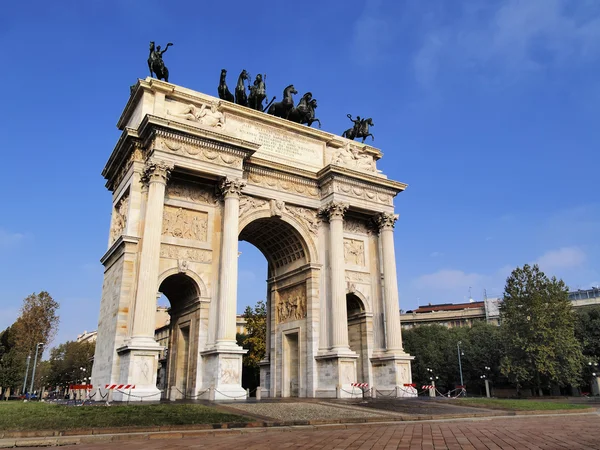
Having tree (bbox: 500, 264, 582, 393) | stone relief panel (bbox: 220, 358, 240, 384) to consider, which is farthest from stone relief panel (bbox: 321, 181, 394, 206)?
tree (bbox: 500, 264, 582, 393)

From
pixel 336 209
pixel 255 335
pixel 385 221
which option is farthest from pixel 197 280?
pixel 255 335

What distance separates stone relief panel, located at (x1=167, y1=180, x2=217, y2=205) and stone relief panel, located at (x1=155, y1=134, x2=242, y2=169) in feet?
6.67

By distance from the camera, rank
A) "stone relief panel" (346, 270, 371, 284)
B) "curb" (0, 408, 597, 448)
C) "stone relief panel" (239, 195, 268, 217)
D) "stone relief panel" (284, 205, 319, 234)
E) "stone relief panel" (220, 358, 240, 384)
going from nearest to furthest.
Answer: "curb" (0, 408, 597, 448)
"stone relief panel" (220, 358, 240, 384)
"stone relief panel" (239, 195, 268, 217)
"stone relief panel" (284, 205, 319, 234)
"stone relief panel" (346, 270, 371, 284)

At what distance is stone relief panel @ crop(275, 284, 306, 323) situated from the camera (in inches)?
1224

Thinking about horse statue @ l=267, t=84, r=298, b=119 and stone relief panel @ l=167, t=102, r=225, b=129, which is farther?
horse statue @ l=267, t=84, r=298, b=119

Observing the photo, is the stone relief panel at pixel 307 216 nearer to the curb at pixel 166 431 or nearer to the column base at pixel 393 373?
the column base at pixel 393 373

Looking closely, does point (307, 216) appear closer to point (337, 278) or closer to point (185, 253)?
point (337, 278)

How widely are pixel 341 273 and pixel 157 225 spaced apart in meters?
11.2

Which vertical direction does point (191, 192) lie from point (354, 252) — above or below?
above

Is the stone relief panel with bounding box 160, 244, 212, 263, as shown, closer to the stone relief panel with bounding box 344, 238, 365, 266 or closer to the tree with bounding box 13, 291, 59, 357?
the stone relief panel with bounding box 344, 238, 365, 266

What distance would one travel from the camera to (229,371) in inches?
926

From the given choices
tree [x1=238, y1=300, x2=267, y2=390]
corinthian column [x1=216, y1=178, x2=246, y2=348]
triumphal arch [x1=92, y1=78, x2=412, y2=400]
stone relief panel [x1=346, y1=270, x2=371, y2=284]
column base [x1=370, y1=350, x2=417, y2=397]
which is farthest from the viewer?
tree [x1=238, y1=300, x2=267, y2=390]

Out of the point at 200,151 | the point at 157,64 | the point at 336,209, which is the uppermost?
the point at 157,64

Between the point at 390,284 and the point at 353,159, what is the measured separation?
8631 millimetres
